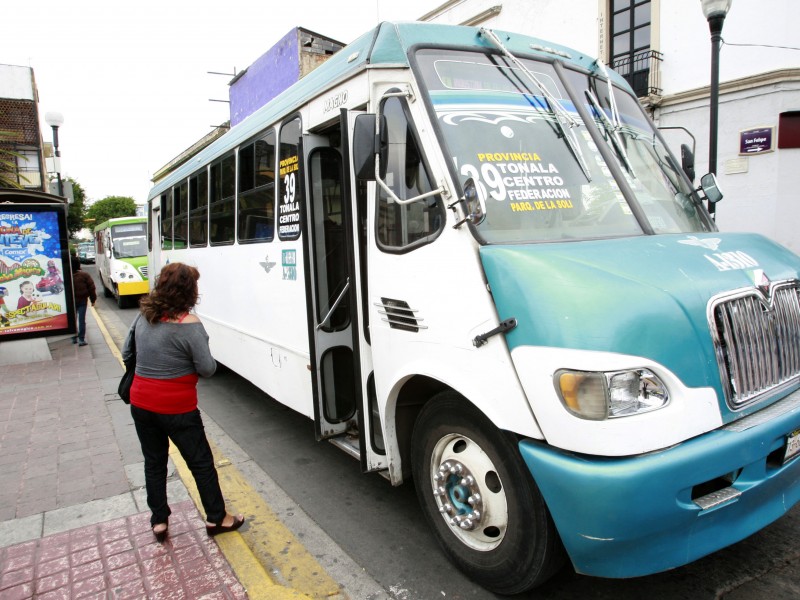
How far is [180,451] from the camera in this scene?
11.1 ft

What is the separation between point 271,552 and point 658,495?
2.28m

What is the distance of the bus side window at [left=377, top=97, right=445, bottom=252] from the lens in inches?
117

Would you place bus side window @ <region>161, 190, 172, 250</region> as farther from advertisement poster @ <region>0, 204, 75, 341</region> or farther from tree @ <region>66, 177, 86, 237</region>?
tree @ <region>66, 177, 86, 237</region>

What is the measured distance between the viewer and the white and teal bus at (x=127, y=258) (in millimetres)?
16406

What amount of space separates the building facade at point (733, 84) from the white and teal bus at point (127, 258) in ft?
46.7

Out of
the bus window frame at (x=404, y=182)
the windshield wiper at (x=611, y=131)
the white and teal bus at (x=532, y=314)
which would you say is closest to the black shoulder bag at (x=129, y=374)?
the white and teal bus at (x=532, y=314)

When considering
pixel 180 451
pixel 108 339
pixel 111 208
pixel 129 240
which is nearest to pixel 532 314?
pixel 180 451

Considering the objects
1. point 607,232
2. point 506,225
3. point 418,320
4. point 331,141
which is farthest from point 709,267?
point 331,141

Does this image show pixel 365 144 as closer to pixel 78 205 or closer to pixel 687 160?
pixel 687 160

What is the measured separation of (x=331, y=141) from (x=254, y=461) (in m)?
2.75

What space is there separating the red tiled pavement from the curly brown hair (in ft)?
4.48

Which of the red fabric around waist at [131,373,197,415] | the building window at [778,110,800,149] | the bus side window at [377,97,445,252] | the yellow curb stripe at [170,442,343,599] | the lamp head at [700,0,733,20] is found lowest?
the yellow curb stripe at [170,442,343,599]

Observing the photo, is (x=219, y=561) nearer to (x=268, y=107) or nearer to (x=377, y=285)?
(x=377, y=285)

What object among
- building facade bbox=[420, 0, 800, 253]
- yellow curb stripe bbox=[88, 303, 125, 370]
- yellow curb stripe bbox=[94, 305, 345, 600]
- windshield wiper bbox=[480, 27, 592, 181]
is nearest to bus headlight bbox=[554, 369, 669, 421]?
windshield wiper bbox=[480, 27, 592, 181]
